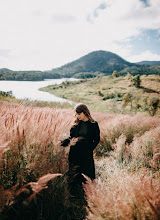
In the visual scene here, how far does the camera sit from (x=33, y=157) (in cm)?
158

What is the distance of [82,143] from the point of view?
212cm

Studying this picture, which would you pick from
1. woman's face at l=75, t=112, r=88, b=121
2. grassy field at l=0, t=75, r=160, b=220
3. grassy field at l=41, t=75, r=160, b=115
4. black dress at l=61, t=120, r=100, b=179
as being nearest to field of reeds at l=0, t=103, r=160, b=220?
grassy field at l=0, t=75, r=160, b=220

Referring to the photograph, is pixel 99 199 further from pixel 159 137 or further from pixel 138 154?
pixel 159 137

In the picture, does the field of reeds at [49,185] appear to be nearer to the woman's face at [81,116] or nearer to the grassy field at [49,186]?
the grassy field at [49,186]

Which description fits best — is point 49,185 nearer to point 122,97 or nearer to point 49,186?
point 49,186

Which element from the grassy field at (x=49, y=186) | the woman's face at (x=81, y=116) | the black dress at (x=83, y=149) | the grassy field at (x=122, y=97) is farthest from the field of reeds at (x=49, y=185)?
the grassy field at (x=122, y=97)

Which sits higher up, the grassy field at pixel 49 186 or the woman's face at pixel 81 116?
the woman's face at pixel 81 116

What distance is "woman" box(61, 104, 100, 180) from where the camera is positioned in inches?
81.8

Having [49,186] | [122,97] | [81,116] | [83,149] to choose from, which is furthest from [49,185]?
[122,97]

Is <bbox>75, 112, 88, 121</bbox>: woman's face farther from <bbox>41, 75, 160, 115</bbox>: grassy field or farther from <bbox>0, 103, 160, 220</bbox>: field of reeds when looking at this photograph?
<bbox>41, 75, 160, 115</bbox>: grassy field

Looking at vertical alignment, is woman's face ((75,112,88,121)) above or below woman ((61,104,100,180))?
above

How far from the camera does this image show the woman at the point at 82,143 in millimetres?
2078

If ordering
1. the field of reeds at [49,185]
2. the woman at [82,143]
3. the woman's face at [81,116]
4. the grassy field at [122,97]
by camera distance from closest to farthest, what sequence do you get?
the field of reeds at [49,185], the woman at [82,143], the woman's face at [81,116], the grassy field at [122,97]

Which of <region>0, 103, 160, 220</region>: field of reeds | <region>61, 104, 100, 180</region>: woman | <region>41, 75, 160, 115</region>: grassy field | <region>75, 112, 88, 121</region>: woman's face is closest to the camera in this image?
<region>0, 103, 160, 220</region>: field of reeds
